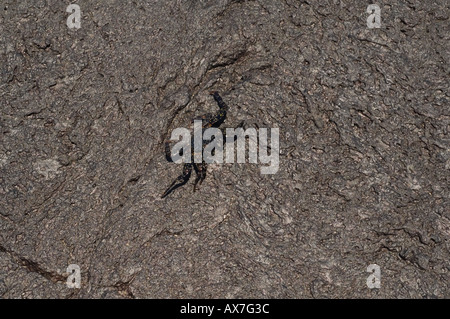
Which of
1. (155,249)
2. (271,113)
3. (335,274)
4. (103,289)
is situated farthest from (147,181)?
(335,274)

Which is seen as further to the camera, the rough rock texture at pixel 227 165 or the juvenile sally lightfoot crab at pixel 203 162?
the juvenile sally lightfoot crab at pixel 203 162

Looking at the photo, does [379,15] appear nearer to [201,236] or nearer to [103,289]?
[201,236]

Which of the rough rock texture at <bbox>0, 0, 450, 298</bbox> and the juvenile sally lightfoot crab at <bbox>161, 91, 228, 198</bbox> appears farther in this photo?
the juvenile sally lightfoot crab at <bbox>161, 91, 228, 198</bbox>
